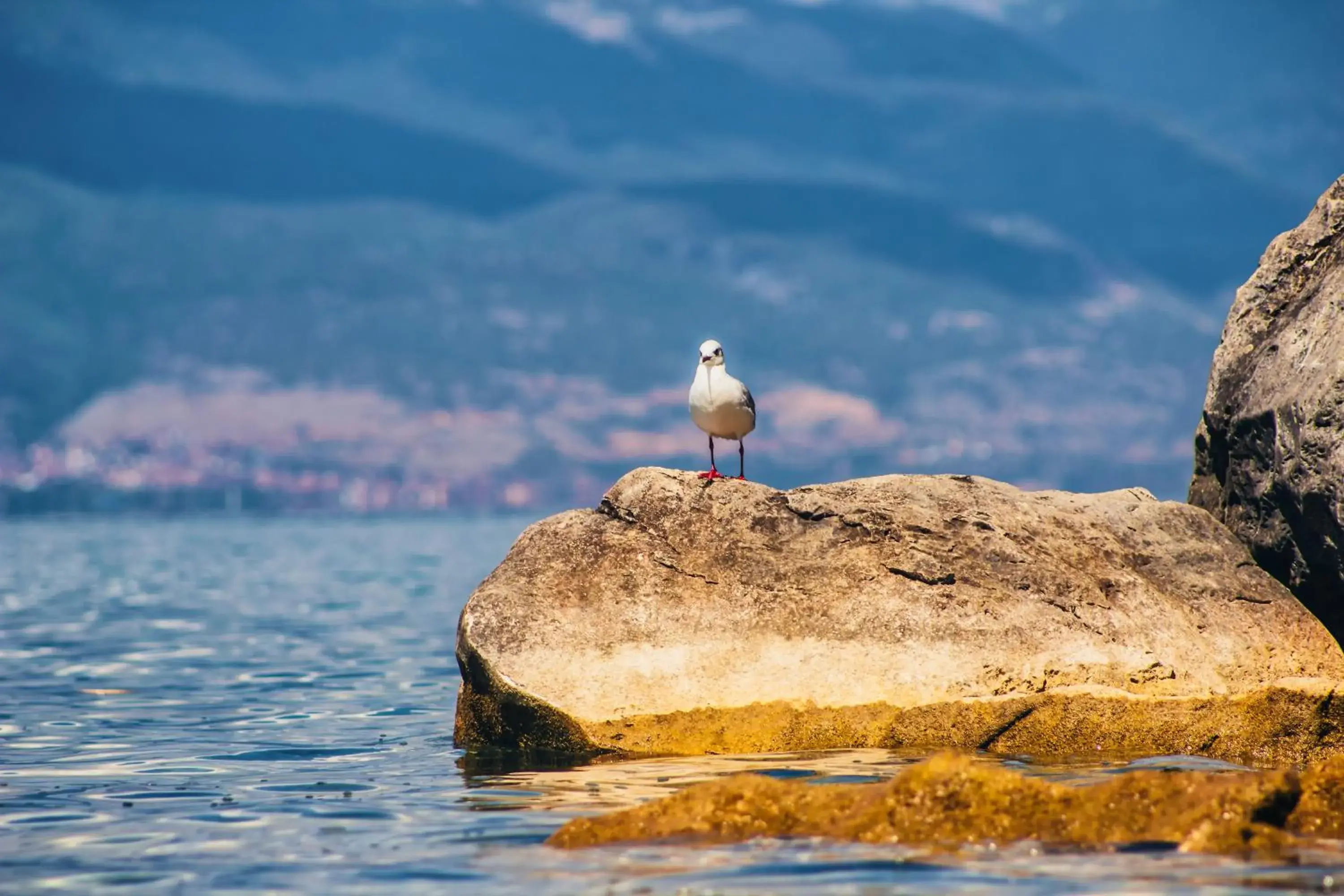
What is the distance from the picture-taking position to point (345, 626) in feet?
113

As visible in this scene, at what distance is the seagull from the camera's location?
15.5m

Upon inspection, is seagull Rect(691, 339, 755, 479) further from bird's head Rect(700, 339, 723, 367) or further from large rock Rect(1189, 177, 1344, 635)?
large rock Rect(1189, 177, 1344, 635)

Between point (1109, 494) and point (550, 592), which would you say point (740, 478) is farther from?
point (1109, 494)

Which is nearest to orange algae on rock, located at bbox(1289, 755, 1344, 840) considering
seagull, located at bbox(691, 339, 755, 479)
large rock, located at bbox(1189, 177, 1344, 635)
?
large rock, located at bbox(1189, 177, 1344, 635)

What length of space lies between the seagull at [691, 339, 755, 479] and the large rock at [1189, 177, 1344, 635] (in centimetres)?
470

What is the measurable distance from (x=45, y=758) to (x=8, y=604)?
31857mm

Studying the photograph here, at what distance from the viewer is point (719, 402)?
1546cm

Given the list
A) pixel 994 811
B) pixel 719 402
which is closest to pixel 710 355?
pixel 719 402

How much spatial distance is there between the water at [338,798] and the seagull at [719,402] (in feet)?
14.2

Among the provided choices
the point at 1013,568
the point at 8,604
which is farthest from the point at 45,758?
the point at 8,604

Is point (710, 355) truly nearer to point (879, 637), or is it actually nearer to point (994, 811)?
point (879, 637)

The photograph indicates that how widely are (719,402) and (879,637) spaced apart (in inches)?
145

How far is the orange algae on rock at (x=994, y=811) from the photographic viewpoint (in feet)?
28.1

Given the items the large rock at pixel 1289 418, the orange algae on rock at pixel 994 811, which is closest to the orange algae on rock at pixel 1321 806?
the orange algae on rock at pixel 994 811
